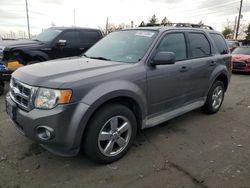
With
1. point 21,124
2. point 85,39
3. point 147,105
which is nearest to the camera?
point 21,124

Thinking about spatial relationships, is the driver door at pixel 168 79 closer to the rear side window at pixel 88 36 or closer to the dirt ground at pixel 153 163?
the dirt ground at pixel 153 163

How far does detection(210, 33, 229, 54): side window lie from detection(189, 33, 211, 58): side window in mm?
383

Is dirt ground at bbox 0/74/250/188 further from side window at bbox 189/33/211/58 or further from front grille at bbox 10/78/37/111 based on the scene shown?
side window at bbox 189/33/211/58

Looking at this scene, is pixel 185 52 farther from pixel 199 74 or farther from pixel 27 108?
pixel 27 108

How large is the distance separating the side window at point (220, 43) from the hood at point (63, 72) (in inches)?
106

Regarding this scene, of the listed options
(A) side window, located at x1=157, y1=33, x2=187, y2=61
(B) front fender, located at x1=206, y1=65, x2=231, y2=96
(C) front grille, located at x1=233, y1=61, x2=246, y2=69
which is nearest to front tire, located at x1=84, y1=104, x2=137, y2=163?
(A) side window, located at x1=157, y1=33, x2=187, y2=61

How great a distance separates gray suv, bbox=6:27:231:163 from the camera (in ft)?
9.11

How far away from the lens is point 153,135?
4.26 m

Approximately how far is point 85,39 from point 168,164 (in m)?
6.95

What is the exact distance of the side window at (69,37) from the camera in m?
8.76

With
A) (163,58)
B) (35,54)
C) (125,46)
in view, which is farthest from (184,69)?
(35,54)

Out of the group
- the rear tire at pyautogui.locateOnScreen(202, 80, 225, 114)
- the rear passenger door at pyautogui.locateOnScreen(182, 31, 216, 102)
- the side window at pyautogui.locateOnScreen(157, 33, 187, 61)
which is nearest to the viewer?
the side window at pyautogui.locateOnScreen(157, 33, 187, 61)

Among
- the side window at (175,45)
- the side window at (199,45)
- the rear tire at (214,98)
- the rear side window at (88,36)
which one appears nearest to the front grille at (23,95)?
the side window at (175,45)

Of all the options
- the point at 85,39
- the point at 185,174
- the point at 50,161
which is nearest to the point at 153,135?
the point at 185,174
